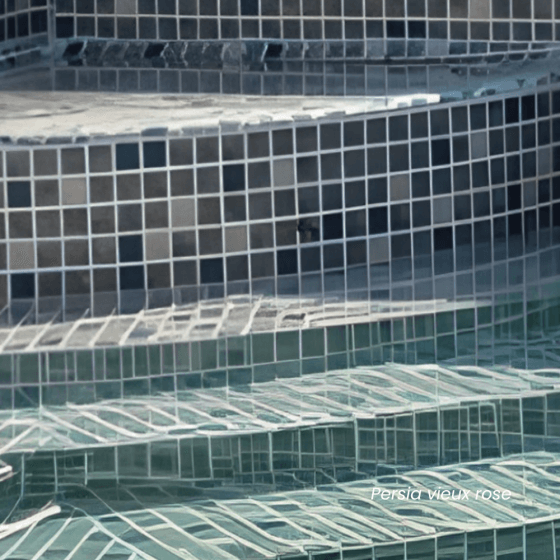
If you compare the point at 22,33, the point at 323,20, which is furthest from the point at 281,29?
the point at 22,33

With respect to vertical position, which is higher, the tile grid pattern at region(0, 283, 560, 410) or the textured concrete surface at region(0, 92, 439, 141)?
the textured concrete surface at region(0, 92, 439, 141)

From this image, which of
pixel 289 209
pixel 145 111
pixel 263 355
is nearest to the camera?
pixel 263 355

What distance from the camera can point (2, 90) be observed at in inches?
104

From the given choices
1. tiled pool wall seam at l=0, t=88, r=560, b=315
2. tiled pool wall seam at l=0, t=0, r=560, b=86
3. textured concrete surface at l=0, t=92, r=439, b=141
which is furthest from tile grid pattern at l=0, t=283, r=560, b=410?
tiled pool wall seam at l=0, t=0, r=560, b=86

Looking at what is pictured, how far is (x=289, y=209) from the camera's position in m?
2.15

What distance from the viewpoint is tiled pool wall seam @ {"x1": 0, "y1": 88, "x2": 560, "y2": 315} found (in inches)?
79.6

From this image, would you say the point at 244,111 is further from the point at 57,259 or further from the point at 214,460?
the point at 214,460

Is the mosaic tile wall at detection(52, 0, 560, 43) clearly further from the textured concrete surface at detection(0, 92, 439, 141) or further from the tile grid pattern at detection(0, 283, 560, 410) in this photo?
the tile grid pattern at detection(0, 283, 560, 410)

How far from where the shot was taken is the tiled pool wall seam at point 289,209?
6.63ft

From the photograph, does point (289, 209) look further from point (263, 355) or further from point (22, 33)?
point (22, 33)

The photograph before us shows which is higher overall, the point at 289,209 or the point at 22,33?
the point at 22,33

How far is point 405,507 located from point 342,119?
0.87 m

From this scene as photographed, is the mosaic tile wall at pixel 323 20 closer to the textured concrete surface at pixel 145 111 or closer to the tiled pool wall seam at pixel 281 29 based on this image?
the tiled pool wall seam at pixel 281 29

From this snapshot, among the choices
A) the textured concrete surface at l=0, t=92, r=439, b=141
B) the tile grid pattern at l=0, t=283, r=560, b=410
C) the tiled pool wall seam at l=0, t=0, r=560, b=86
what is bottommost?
the tile grid pattern at l=0, t=283, r=560, b=410
